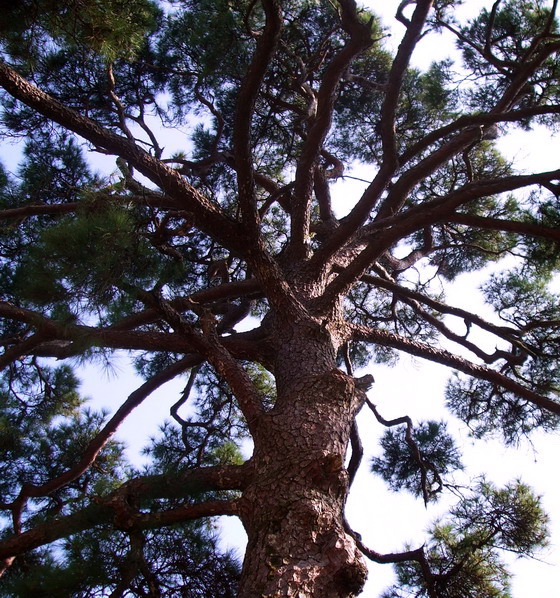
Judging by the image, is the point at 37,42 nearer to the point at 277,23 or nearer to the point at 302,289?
the point at 277,23

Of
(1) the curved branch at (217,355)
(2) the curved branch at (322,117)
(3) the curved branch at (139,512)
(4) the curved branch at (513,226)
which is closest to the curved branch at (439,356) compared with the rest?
(2) the curved branch at (322,117)

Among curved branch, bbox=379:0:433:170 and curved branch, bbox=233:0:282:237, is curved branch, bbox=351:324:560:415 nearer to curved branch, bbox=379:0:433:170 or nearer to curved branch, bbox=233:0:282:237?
curved branch, bbox=233:0:282:237

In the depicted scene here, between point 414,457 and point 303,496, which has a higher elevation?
point 414,457

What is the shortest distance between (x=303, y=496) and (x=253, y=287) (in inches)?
67.0

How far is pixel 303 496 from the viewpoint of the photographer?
1820 millimetres

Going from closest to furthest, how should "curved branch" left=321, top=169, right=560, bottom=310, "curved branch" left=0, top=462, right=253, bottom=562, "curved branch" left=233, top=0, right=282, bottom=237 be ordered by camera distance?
"curved branch" left=0, top=462, right=253, bottom=562 → "curved branch" left=233, top=0, right=282, bottom=237 → "curved branch" left=321, top=169, right=560, bottom=310

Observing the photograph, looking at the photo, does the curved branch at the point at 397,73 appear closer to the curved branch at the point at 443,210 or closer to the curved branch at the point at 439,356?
the curved branch at the point at 443,210

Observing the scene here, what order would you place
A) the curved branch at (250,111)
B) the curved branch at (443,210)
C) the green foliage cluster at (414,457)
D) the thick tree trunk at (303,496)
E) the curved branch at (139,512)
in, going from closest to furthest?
the thick tree trunk at (303,496), the curved branch at (139,512), the curved branch at (250,111), the curved branch at (443,210), the green foliage cluster at (414,457)

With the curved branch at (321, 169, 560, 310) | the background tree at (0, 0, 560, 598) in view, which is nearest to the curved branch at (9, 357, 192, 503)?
the background tree at (0, 0, 560, 598)

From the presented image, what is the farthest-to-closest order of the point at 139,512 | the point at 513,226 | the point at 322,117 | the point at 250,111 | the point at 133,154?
the point at 322,117 < the point at 513,226 < the point at 250,111 < the point at 133,154 < the point at 139,512

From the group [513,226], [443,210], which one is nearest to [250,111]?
[443,210]

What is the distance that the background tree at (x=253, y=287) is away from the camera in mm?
1999

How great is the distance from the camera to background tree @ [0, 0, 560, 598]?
2.00 m

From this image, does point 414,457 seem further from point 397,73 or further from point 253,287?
point 397,73
